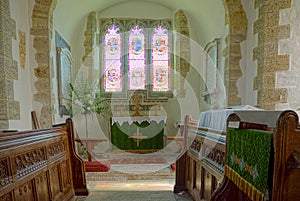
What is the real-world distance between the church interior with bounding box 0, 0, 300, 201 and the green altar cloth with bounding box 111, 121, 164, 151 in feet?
0.08

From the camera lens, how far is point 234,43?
3383mm

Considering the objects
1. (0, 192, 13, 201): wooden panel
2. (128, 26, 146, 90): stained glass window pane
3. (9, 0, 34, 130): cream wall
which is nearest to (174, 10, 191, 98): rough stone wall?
(128, 26, 146, 90): stained glass window pane

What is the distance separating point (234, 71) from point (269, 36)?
73 centimetres

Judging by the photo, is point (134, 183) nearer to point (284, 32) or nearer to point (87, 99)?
point (87, 99)

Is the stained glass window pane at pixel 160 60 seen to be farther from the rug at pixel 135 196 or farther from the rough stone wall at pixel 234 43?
the rug at pixel 135 196

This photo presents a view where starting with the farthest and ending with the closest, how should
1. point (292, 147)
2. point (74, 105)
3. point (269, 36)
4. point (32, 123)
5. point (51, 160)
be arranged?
1. point (74, 105)
2. point (32, 123)
3. point (269, 36)
4. point (51, 160)
5. point (292, 147)

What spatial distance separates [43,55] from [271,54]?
3372 millimetres

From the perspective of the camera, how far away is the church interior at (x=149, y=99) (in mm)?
1303

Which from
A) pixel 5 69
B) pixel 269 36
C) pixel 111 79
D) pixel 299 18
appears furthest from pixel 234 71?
pixel 111 79

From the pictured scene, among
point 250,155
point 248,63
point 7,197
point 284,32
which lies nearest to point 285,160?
point 250,155

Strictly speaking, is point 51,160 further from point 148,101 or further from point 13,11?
point 148,101

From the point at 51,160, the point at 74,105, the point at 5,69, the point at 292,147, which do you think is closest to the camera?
the point at 292,147

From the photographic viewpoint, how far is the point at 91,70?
5891 mm

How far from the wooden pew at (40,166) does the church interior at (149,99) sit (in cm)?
1
